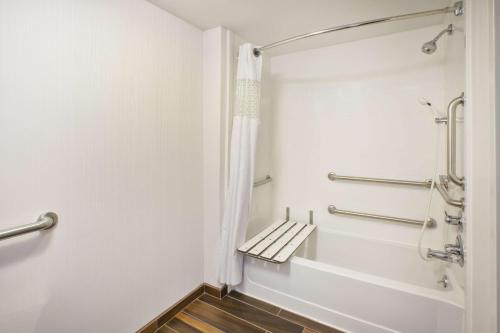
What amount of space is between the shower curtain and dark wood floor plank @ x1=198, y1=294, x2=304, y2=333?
16 cm

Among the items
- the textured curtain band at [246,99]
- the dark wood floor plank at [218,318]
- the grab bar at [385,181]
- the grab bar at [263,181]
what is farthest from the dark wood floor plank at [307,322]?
the textured curtain band at [246,99]

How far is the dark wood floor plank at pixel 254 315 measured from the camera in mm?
1545

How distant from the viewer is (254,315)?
1.66 m

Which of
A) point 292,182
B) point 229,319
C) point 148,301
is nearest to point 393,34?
point 292,182

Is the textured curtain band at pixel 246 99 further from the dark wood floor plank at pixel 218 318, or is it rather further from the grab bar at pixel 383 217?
the dark wood floor plank at pixel 218 318

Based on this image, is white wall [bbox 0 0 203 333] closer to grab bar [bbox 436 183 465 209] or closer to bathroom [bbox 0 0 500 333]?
bathroom [bbox 0 0 500 333]

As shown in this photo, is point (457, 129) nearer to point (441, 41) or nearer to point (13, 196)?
point (441, 41)

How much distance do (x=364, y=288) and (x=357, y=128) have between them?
4.17 ft

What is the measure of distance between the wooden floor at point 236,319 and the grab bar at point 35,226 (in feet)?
3.29

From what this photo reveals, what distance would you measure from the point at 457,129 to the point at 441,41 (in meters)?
0.77

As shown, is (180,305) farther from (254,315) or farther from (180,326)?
(254,315)

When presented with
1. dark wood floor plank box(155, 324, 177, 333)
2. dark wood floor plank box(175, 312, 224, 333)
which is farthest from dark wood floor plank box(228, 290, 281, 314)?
dark wood floor plank box(155, 324, 177, 333)

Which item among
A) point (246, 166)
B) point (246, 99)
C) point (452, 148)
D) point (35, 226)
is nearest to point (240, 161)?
point (246, 166)

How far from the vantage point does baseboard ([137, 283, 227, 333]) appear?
150 cm
